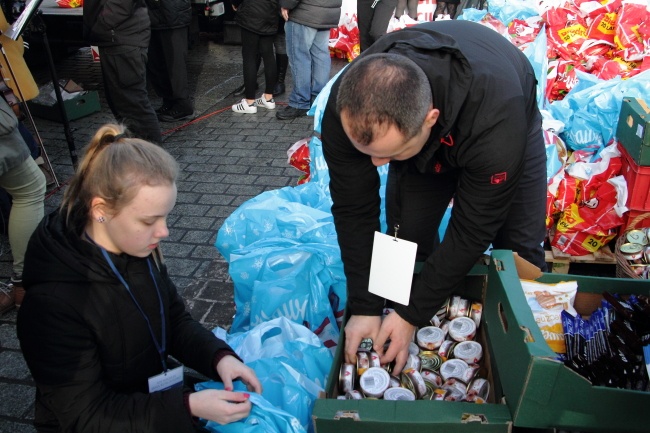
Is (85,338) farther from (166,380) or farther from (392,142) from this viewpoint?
(392,142)

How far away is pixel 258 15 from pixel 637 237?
4080 millimetres

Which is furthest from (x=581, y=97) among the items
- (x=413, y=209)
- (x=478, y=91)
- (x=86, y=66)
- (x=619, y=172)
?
(x=86, y=66)

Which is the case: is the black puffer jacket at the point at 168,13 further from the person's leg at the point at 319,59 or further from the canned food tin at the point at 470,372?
the canned food tin at the point at 470,372

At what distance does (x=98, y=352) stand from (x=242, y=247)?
1.22 metres

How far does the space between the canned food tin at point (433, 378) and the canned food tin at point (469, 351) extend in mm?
107

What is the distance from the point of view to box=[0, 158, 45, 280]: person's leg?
309cm

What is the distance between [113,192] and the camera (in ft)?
5.18

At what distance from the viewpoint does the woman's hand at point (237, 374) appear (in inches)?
70.5

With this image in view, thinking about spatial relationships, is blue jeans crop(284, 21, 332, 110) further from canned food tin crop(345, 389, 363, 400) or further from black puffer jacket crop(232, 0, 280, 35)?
canned food tin crop(345, 389, 363, 400)

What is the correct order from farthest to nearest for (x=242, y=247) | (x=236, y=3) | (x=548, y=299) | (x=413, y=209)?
(x=236, y=3) → (x=242, y=247) → (x=413, y=209) → (x=548, y=299)

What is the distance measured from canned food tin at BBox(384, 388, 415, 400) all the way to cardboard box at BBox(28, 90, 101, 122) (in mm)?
5128

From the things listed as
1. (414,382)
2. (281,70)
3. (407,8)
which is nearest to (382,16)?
(407,8)

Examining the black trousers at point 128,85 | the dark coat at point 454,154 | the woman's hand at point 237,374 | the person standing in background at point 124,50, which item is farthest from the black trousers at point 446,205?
the black trousers at point 128,85

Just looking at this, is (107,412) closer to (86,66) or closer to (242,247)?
(242,247)
